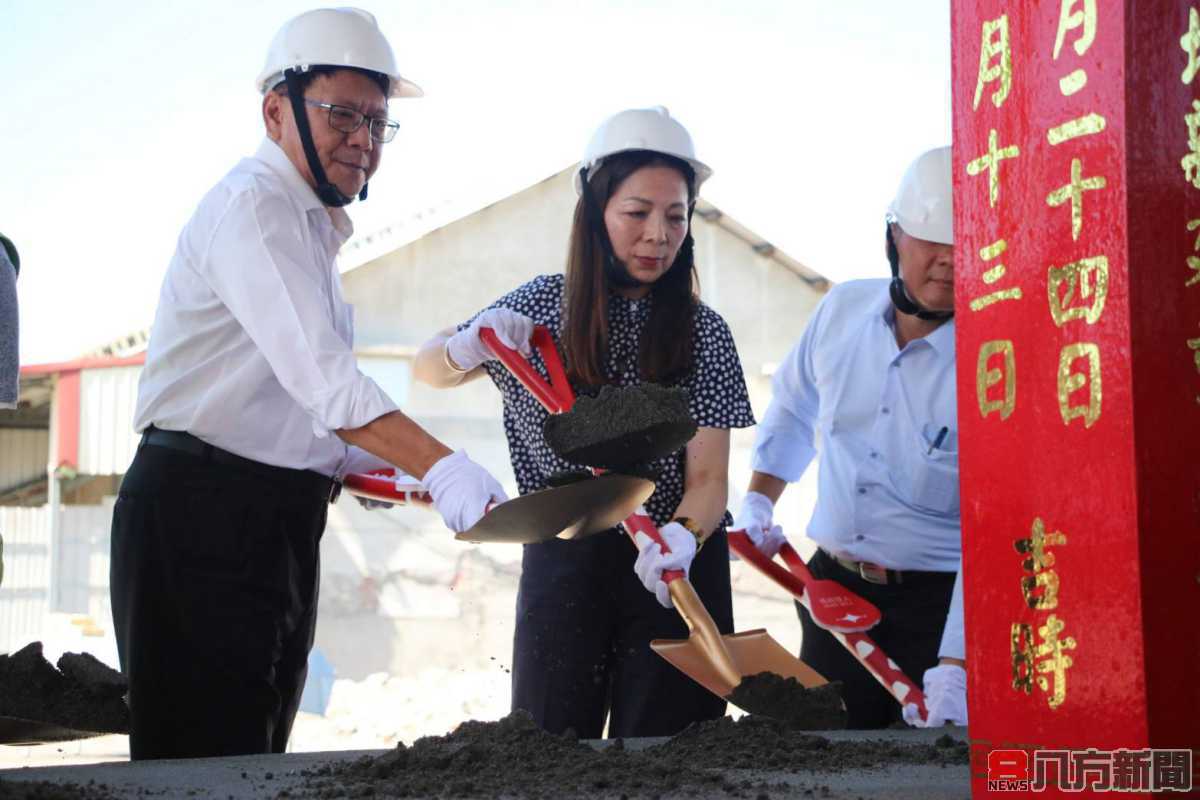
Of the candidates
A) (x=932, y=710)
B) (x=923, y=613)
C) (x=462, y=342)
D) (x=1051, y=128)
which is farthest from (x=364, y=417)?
(x=923, y=613)

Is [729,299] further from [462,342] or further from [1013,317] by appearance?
[1013,317]

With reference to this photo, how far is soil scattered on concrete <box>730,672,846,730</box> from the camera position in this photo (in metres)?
2.90

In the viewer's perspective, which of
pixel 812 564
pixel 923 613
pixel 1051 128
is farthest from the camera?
pixel 812 564

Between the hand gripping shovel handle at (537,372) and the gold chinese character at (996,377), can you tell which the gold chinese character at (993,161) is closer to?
the gold chinese character at (996,377)

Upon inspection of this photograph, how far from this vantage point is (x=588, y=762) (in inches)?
82.8

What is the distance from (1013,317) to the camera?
1784 mm

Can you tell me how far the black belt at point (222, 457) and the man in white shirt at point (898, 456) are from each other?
1.53 meters

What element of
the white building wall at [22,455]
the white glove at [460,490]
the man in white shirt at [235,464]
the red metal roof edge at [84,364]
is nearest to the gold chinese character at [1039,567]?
the white glove at [460,490]

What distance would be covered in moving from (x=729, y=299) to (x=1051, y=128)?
11555mm

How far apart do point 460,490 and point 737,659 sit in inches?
41.8

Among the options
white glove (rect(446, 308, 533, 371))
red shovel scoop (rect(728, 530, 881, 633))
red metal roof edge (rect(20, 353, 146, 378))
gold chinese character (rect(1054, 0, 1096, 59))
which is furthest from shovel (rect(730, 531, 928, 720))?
red metal roof edge (rect(20, 353, 146, 378))

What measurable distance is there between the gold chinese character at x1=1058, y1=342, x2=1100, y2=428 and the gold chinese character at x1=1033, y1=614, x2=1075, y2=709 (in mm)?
269

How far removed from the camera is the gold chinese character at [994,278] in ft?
5.89

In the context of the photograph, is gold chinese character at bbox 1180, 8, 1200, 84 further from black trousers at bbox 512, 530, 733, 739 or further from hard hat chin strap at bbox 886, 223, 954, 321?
hard hat chin strap at bbox 886, 223, 954, 321
